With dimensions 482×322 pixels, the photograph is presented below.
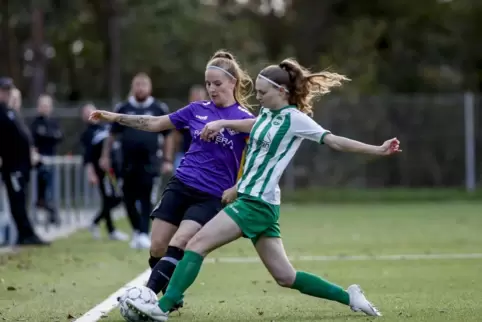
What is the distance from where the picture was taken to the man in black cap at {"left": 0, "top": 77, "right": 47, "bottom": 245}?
52.5 ft

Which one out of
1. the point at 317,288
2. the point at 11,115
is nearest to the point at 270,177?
the point at 317,288

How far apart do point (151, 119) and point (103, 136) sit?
10174mm

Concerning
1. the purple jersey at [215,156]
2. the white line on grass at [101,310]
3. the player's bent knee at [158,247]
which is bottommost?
the white line on grass at [101,310]

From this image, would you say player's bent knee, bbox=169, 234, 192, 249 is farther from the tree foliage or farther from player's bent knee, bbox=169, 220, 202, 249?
the tree foliage

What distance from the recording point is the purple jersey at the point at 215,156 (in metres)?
8.57

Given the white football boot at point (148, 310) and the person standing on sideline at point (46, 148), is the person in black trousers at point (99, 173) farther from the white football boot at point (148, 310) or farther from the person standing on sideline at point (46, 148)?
the white football boot at point (148, 310)

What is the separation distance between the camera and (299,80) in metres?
8.16

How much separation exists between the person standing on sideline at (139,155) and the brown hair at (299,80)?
25.2 feet

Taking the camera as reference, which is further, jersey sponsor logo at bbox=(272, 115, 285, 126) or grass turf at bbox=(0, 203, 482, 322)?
grass turf at bbox=(0, 203, 482, 322)

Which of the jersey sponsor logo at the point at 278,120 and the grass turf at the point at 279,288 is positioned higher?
the jersey sponsor logo at the point at 278,120

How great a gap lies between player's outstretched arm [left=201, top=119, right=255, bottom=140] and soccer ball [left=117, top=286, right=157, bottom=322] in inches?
47.0

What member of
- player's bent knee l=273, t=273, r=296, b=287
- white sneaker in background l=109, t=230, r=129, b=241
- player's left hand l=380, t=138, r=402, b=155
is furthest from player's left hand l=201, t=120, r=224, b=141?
white sneaker in background l=109, t=230, r=129, b=241

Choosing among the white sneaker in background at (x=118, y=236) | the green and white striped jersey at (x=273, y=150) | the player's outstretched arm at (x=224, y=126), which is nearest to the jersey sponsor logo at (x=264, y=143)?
the green and white striped jersey at (x=273, y=150)

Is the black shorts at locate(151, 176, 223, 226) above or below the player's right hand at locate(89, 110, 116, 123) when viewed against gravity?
below
